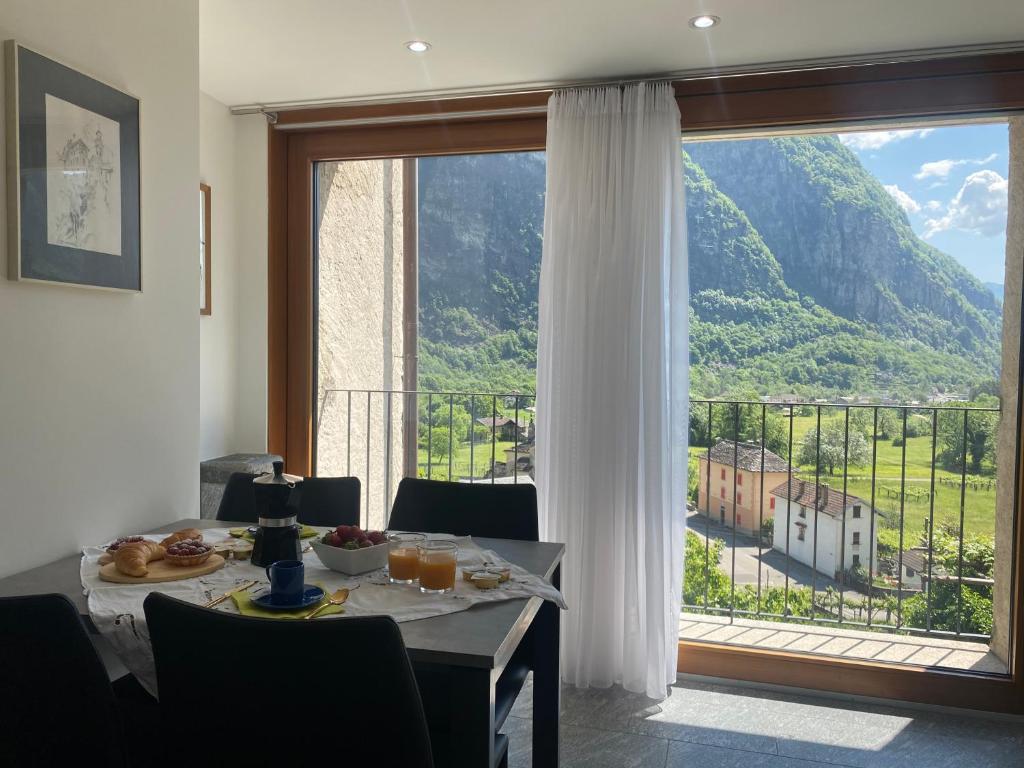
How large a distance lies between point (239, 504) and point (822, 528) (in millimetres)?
2812

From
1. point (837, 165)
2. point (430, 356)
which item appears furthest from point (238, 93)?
point (837, 165)

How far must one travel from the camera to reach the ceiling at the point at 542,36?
7.96 ft

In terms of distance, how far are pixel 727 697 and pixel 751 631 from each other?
2.19 ft

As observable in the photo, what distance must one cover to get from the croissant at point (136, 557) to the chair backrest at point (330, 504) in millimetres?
684

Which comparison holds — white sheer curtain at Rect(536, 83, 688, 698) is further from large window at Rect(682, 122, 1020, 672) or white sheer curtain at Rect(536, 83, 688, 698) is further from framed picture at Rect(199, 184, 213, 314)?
framed picture at Rect(199, 184, 213, 314)

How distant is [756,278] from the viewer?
3.68m

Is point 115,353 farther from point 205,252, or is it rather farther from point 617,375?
point 617,375

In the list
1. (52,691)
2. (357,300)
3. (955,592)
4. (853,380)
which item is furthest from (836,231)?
(52,691)

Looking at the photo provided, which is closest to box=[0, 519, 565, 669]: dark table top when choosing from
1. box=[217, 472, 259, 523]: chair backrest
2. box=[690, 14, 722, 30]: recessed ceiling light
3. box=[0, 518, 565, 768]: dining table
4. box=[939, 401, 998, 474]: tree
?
box=[0, 518, 565, 768]: dining table

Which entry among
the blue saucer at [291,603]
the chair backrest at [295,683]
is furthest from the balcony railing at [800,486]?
the chair backrest at [295,683]

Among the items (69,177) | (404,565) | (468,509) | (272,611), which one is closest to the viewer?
(272,611)

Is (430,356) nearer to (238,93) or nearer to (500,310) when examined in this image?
(500,310)

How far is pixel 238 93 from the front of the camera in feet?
10.7

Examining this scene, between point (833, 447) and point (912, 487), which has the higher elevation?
point (833, 447)
